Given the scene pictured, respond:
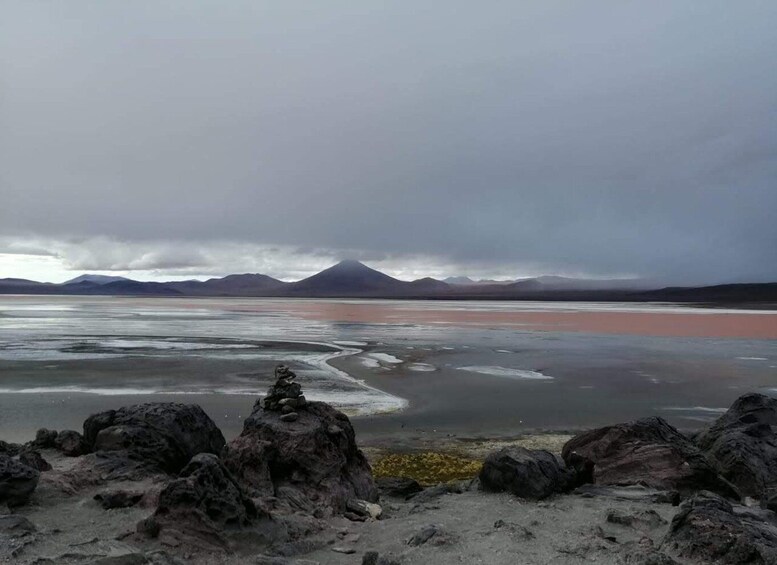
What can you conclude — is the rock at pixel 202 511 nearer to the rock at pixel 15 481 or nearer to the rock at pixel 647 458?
the rock at pixel 15 481

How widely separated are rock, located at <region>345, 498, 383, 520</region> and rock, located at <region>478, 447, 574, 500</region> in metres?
2.00

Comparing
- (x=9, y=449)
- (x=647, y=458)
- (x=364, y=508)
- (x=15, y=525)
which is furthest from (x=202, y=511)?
(x=647, y=458)

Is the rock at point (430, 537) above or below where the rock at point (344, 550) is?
above

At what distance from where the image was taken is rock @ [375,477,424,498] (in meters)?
10.9

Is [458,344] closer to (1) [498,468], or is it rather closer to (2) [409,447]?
(2) [409,447]

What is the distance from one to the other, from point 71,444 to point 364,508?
5.90 meters

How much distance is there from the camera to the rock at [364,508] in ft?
30.0

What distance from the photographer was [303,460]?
385 inches

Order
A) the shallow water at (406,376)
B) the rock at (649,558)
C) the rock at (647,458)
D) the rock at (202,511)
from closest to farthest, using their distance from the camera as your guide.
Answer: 1. the rock at (649,558)
2. the rock at (202,511)
3. the rock at (647,458)
4. the shallow water at (406,376)

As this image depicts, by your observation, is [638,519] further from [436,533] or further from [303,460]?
[303,460]

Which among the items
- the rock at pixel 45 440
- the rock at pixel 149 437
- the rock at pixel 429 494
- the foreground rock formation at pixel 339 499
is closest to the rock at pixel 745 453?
the foreground rock formation at pixel 339 499

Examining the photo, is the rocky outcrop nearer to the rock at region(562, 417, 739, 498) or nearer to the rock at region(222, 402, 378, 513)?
the rock at region(222, 402, 378, 513)

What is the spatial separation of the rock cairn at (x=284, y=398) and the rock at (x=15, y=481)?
380cm

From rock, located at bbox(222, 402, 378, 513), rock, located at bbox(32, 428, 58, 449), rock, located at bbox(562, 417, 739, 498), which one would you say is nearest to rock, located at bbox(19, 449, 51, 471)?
rock, located at bbox(32, 428, 58, 449)
